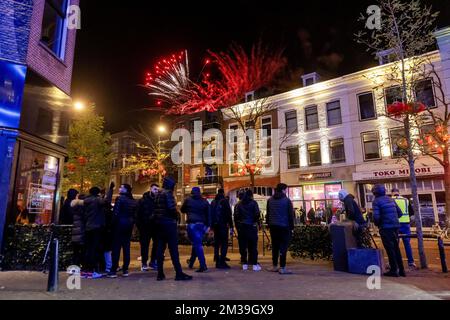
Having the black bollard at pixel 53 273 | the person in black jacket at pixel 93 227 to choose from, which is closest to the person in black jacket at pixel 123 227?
the person in black jacket at pixel 93 227

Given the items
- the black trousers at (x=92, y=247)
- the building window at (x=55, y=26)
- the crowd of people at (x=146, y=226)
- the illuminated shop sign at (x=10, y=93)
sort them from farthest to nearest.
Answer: the building window at (x=55, y=26)
the illuminated shop sign at (x=10, y=93)
the black trousers at (x=92, y=247)
the crowd of people at (x=146, y=226)

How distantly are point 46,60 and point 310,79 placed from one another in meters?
24.1

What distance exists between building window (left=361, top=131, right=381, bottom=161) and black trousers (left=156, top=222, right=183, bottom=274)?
2181 cm

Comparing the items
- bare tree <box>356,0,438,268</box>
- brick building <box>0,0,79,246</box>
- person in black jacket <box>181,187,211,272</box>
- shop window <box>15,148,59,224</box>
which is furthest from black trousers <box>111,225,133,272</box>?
bare tree <box>356,0,438,268</box>

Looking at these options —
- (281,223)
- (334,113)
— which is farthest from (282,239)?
(334,113)

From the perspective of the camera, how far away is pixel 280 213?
23.7 feet

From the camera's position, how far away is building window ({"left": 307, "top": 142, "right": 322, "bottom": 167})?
27391 millimetres

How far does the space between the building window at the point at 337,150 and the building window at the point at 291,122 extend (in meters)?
3.82

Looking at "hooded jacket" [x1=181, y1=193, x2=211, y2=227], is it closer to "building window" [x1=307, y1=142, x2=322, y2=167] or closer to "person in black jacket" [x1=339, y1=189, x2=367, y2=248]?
"person in black jacket" [x1=339, y1=189, x2=367, y2=248]

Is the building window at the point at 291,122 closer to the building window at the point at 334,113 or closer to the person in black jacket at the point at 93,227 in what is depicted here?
the building window at the point at 334,113

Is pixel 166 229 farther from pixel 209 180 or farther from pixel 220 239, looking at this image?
pixel 209 180

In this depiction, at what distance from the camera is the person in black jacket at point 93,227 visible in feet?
22.6
